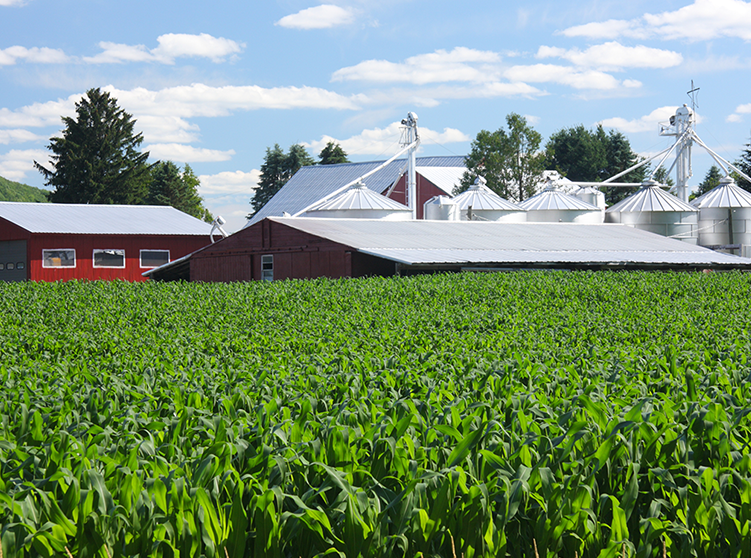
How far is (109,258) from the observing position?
43688 mm

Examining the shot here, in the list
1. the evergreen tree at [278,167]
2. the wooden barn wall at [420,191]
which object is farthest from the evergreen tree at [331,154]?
the wooden barn wall at [420,191]

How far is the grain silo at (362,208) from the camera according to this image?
1649 inches

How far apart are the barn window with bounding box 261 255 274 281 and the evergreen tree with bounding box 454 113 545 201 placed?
28.8 meters

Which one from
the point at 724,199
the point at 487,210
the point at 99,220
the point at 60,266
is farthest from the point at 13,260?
the point at 724,199

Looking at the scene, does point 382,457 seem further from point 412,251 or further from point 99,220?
point 99,220

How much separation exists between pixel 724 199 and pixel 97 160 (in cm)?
5544

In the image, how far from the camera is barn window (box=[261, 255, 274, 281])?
33.2 meters

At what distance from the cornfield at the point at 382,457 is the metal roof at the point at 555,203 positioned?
39364mm

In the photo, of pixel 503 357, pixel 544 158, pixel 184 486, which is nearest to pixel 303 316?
pixel 503 357

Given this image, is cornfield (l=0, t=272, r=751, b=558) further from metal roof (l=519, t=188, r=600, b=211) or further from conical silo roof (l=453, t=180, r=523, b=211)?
metal roof (l=519, t=188, r=600, b=211)

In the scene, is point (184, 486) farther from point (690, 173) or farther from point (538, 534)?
point (690, 173)

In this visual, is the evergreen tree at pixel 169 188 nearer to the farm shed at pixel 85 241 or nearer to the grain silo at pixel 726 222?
the farm shed at pixel 85 241

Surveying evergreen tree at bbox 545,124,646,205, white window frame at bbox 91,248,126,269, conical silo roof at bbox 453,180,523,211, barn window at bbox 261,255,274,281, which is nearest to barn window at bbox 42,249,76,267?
white window frame at bbox 91,248,126,269

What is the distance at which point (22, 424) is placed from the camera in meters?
4.88
